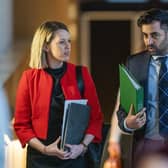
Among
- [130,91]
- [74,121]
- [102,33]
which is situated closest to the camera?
[130,91]

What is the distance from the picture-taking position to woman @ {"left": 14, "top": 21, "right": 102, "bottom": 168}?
85.6 inches

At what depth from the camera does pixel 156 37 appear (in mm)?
2086

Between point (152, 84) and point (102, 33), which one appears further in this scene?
point (102, 33)

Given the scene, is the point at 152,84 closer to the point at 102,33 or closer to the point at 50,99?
the point at 50,99

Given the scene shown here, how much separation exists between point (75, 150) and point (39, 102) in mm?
199

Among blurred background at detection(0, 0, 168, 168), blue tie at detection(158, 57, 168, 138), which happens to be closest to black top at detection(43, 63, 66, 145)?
blue tie at detection(158, 57, 168, 138)

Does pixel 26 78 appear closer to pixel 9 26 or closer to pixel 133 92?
pixel 133 92

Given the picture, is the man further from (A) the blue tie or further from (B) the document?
(B) the document

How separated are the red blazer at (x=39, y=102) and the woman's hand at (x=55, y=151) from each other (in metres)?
0.04

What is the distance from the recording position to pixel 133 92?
2.02m

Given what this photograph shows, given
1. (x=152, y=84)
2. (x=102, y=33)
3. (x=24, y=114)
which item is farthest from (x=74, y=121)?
(x=102, y=33)

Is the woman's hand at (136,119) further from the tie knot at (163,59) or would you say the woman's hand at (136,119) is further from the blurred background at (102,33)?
the blurred background at (102,33)

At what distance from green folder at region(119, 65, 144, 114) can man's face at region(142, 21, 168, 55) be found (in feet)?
0.37

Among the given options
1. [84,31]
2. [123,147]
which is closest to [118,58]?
[84,31]
